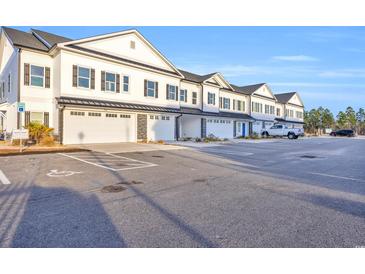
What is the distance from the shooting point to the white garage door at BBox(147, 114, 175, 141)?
75.2 feet

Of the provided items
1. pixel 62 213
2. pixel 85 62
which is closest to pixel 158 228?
pixel 62 213

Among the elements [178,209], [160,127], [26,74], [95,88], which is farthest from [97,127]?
[178,209]

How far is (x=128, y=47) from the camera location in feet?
71.6

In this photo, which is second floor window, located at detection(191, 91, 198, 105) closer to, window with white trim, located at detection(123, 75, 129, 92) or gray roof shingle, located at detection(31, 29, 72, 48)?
window with white trim, located at detection(123, 75, 129, 92)

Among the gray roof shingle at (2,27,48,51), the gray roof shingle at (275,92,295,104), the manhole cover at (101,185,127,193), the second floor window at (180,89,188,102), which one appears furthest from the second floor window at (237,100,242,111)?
the manhole cover at (101,185,127,193)

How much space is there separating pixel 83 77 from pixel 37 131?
5190mm

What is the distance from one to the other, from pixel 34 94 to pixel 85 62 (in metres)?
4.35

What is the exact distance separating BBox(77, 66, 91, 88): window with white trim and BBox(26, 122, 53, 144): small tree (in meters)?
4.02

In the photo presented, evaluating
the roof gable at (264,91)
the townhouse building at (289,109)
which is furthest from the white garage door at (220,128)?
the townhouse building at (289,109)

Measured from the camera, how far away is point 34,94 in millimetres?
17562

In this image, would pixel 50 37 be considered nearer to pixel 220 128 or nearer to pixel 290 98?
pixel 220 128

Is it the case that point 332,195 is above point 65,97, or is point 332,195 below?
below

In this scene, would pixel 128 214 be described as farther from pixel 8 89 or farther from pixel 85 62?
pixel 8 89
